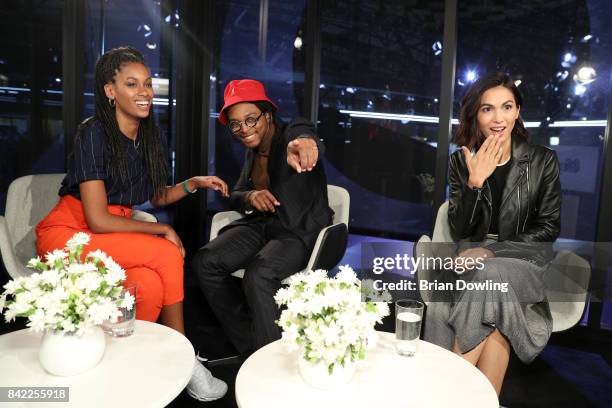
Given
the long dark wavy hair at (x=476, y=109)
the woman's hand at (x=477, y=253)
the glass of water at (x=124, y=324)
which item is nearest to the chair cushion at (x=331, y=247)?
the woman's hand at (x=477, y=253)

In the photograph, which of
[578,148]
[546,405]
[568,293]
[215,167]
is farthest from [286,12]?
[546,405]

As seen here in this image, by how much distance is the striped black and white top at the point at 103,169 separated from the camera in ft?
7.27

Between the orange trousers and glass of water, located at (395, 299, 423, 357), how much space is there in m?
1.08

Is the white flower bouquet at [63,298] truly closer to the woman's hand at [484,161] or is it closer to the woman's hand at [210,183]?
the woman's hand at [210,183]

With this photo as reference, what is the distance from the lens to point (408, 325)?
152 centimetres

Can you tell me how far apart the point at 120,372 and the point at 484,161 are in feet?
5.59

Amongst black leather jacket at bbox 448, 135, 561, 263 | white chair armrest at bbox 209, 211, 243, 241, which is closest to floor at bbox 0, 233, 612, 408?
white chair armrest at bbox 209, 211, 243, 241

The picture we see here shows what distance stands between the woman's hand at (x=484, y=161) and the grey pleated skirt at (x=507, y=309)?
0.38m

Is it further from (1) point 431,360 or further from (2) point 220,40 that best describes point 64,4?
(1) point 431,360

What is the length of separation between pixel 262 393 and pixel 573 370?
2.09 m

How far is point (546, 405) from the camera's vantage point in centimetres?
229

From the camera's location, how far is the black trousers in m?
2.41

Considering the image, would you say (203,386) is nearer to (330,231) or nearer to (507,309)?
(330,231)

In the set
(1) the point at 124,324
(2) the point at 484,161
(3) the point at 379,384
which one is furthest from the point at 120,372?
(2) the point at 484,161
